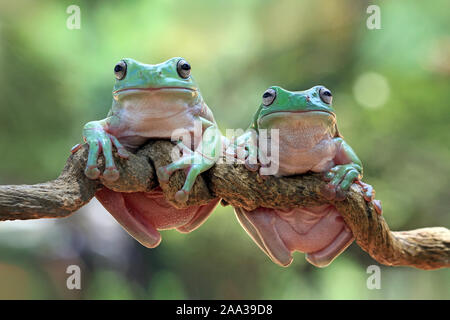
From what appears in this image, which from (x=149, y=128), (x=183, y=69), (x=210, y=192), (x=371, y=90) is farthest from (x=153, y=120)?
(x=371, y=90)

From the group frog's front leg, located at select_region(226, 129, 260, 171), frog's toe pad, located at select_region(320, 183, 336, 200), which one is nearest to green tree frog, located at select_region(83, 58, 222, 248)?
frog's front leg, located at select_region(226, 129, 260, 171)

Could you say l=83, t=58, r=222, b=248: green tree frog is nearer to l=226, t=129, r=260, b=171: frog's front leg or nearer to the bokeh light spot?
l=226, t=129, r=260, b=171: frog's front leg

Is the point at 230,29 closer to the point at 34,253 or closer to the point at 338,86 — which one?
the point at 338,86

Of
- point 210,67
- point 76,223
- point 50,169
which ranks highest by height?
point 210,67

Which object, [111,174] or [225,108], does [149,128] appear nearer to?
[111,174]

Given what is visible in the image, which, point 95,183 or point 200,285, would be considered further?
point 200,285

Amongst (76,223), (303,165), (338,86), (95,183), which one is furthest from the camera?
(338,86)

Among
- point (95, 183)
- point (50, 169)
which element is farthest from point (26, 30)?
point (95, 183)
